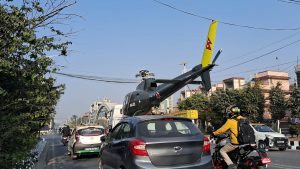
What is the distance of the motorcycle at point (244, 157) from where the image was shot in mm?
9039

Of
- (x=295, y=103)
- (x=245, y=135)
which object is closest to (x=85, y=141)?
(x=245, y=135)

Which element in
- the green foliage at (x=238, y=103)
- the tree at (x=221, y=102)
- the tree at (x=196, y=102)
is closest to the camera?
the green foliage at (x=238, y=103)

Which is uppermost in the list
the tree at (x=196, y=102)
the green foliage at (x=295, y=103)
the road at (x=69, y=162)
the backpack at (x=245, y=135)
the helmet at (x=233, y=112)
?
the tree at (x=196, y=102)

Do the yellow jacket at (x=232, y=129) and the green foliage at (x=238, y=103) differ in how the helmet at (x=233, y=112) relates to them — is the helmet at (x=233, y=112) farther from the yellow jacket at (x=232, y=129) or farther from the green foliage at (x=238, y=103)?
the green foliage at (x=238, y=103)

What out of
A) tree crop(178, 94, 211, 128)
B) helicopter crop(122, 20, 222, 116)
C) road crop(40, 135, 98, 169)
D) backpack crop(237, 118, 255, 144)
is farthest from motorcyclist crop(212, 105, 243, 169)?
tree crop(178, 94, 211, 128)

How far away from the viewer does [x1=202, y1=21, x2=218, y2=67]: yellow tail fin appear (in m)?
30.6

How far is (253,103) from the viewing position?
1933 inches

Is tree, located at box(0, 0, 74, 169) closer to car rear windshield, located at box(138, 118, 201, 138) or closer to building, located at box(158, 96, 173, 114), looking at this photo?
car rear windshield, located at box(138, 118, 201, 138)

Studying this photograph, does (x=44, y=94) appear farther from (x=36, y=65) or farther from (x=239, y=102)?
(x=239, y=102)

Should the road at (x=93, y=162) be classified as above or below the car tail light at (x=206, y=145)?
below

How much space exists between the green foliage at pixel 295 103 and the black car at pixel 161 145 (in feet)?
125

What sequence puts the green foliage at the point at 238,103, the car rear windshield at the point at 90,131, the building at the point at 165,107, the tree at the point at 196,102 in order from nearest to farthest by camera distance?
the car rear windshield at the point at 90,131, the green foliage at the point at 238,103, the building at the point at 165,107, the tree at the point at 196,102

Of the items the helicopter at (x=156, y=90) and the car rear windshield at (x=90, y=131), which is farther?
the helicopter at (x=156, y=90)

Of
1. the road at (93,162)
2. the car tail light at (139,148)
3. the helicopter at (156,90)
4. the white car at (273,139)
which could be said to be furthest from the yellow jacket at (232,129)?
the helicopter at (156,90)
